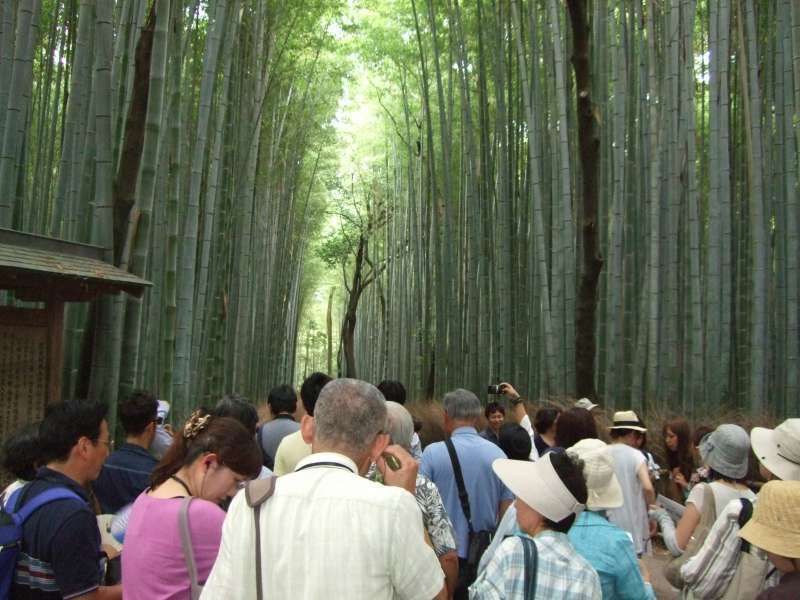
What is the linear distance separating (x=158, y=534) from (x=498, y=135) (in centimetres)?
616

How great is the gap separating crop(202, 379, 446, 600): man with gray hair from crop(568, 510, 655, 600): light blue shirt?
24.5 inches

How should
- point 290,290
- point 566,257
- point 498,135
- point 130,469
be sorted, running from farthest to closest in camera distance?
point 290,290, point 498,135, point 566,257, point 130,469

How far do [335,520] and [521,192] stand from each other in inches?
265

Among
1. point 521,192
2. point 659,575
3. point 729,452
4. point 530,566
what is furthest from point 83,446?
point 521,192

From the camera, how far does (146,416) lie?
8.24ft

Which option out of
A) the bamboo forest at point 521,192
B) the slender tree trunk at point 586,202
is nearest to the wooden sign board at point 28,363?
the bamboo forest at point 521,192

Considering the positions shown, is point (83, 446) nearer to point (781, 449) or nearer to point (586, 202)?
point (781, 449)

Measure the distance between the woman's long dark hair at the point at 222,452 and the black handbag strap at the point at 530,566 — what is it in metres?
0.60

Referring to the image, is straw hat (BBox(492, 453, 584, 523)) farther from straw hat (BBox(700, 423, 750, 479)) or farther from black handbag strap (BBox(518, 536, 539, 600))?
straw hat (BBox(700, 423, 750, 479))

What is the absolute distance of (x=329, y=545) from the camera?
1.30m

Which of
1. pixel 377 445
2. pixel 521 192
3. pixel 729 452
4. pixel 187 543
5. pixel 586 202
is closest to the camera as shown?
pixel 377 445

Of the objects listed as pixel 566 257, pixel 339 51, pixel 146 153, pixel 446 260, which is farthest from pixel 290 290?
pixel 146 153

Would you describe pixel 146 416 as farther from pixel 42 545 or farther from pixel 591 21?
pixel 591 21

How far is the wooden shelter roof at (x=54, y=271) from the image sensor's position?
8.91 feet
